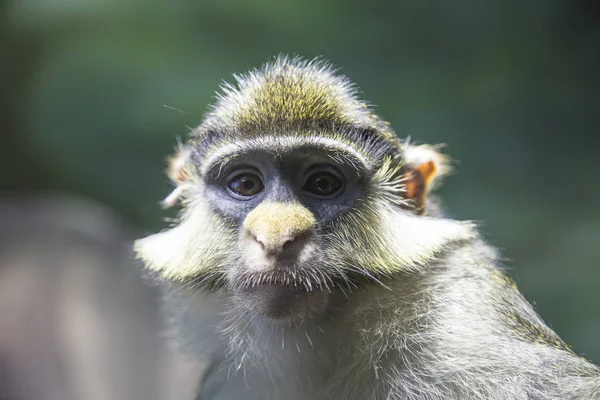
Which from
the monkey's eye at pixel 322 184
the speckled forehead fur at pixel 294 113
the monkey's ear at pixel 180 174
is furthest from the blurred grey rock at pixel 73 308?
the monkey's eye at pixel 322 184

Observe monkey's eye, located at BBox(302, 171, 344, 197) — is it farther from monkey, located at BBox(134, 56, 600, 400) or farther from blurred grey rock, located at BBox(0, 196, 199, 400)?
blurred grey rock, located at BBox(0, 196, 199, 400)

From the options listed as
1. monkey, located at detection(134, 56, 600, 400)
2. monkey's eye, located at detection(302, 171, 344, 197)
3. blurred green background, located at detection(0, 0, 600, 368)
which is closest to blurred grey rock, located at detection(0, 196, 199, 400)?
blurred green background, located at detection(0, 0, 600, 368)

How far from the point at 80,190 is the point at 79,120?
733 millimetres

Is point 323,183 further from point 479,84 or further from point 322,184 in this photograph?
point 479,84

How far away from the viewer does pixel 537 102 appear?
5.24 m

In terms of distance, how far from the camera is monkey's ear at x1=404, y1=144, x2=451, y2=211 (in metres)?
2.60

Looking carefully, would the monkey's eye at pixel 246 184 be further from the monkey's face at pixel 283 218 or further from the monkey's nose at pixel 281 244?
the monkey's nose at pixel 281 244

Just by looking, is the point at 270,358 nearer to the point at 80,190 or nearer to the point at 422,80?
the point at 422,80

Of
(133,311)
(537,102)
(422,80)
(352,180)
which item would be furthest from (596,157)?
(133,311)

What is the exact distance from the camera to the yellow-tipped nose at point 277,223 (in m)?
1.94

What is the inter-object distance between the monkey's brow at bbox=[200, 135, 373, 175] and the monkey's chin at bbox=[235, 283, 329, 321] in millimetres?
489

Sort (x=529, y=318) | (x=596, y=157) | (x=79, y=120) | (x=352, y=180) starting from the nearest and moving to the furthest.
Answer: (x=352, y=180) < (x=529, y=318) < (x=596, y=157) < (x=79, y=120)

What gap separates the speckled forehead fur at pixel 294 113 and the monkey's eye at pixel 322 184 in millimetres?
145

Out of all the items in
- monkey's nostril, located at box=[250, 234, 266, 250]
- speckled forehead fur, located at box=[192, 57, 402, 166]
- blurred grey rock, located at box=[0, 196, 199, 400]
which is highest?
speckled forehead fur, located at box=[192, 57, 402, 166]
